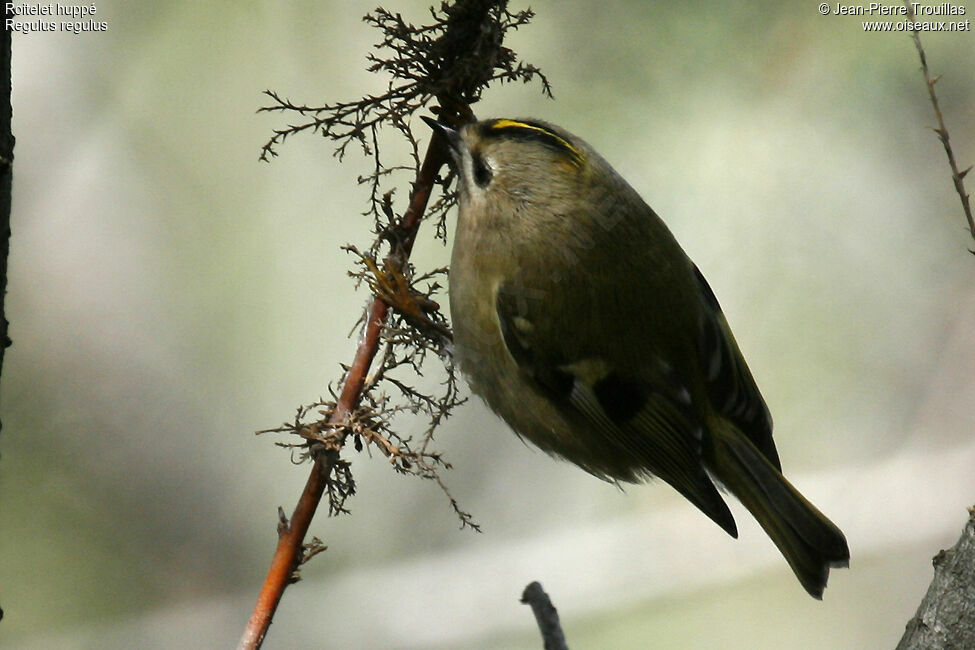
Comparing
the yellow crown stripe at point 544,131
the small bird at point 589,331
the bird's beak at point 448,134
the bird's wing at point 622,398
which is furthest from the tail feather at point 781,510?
the bird's beak at point 448,134

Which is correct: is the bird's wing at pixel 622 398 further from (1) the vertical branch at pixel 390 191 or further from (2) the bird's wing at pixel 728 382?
(1) the vertical branch at pixel 390 191

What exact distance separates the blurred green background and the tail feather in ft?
3.87

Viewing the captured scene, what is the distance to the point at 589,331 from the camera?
1736mm

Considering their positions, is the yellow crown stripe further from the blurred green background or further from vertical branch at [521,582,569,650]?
the blurred green background

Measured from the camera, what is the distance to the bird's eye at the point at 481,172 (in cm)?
161

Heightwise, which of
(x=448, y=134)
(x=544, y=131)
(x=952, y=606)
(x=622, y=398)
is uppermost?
(x=544, y=131)

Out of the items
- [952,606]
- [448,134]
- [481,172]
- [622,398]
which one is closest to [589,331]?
[622,398]

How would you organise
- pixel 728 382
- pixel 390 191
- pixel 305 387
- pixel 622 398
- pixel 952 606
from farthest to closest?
pixel 305 387 → pixel 728 382 → pixel 622 398 → pixel 390 191 → pixel 952 606

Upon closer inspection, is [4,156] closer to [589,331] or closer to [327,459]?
[327,459]

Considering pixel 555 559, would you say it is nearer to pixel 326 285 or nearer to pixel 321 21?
pixel 326 285

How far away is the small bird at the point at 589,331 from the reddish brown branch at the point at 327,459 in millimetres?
320

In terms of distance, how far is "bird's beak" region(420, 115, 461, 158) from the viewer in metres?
1.38

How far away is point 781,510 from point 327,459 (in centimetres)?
102

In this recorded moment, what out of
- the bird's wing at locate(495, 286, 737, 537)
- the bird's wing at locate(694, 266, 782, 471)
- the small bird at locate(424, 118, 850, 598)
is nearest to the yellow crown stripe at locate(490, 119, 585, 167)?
the small bird at locate(424, 118, 850, 598)
